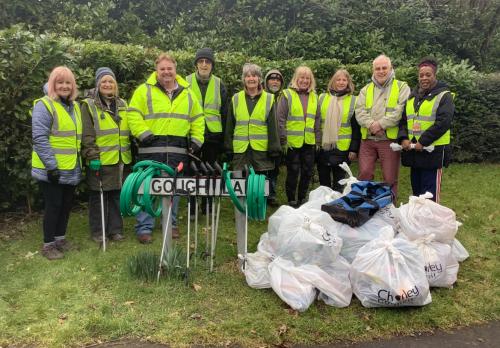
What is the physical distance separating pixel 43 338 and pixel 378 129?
430cm

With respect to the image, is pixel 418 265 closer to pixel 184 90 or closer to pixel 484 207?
pixel 184 90

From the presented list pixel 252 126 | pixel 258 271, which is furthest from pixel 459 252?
pixel 252 126

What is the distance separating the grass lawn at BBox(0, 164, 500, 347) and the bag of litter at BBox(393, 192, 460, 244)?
54 cm

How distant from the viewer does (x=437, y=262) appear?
4.40 m

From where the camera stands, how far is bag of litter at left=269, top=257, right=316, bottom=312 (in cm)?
404

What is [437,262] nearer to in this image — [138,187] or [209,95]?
[138,187]

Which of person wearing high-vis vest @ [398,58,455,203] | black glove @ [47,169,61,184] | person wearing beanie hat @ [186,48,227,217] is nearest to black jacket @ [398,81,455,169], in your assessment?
person wearing high-vis vest @ [398,58,455,203]

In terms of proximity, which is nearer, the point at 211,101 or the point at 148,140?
the point at 148,140

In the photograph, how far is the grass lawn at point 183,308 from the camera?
3.74m

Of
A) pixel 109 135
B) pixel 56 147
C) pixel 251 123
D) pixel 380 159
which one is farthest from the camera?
pixel 380 159

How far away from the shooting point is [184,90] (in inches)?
Answer: 217

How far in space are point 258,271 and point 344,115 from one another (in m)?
2.69

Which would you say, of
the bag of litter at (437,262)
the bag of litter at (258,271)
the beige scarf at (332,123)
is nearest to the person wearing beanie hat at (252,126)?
the beige scarf at (332,123)

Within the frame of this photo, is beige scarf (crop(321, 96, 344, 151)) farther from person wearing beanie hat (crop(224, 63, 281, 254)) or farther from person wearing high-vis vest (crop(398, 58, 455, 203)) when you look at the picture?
person wearing high-vis vest (crop(398, 58, 455, 203))
